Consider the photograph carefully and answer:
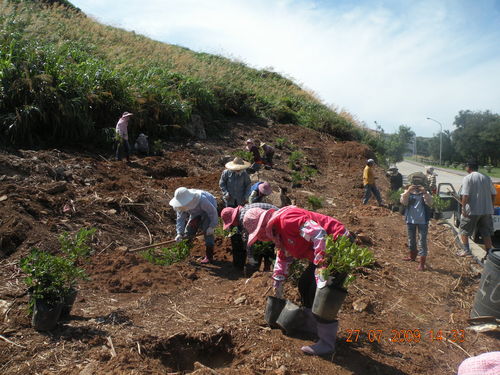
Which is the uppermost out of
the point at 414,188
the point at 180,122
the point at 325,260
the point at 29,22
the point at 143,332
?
the point at 29,22

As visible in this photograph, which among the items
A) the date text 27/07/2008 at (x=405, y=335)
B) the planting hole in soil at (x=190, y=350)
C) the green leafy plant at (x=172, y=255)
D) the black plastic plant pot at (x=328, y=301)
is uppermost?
the black plastic plant pot at (x=328, y=301)

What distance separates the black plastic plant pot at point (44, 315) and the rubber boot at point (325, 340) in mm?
2233

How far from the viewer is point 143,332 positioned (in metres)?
3.99

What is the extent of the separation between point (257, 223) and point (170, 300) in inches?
66.3

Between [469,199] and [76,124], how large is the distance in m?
9.00

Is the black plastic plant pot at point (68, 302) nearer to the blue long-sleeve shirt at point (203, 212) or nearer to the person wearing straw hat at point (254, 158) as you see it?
the blue long-sleeve shirt at point (203, 212)

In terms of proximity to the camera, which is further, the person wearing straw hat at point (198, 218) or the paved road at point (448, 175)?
the paved road at point (448, 175)

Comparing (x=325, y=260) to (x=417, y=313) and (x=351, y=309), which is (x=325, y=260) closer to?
(x=351, y=309)

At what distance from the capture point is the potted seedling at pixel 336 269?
3289 millimetres

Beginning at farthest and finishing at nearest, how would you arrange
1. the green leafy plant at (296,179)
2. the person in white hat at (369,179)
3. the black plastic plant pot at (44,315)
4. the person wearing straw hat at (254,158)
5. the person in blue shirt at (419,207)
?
the green leafy plant at (296,179) → the person wearing straw hat at (254,158) → the person in white hat at (369,179) → the person in blue shirt at (419,207) → the black plastic plant pot at (44,315)

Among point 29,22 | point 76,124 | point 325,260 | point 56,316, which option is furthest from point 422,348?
point 29,22

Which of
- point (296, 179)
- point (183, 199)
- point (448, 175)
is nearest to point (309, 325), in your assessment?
point (183, 199)

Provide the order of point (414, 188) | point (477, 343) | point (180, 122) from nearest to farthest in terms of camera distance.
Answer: point (477, 343) → point (414, 188) → point (180, 122)

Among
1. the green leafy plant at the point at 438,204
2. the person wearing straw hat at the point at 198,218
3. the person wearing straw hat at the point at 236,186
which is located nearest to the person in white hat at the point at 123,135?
the person wearing straw hat at the point at 236,186
